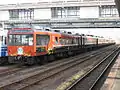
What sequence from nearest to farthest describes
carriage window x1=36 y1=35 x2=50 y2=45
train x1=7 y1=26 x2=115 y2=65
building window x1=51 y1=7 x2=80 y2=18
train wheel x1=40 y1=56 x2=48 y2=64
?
train x1=7 y1=26 x2=115 y2=65, carriage window x1=36 y1=35 x2=50 y2=45, train wheel x1=40 y1=56 x2=48 y2=64, building window x1=51 y1=7 x2=80 y2=18

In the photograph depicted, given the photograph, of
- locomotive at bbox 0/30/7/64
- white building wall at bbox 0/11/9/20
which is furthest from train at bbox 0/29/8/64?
white building wall at bbox 0/11/9/20

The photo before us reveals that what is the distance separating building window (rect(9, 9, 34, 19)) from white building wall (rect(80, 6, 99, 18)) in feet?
31.8

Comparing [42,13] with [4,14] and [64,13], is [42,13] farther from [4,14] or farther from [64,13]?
[4,14]

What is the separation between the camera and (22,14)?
7100cm

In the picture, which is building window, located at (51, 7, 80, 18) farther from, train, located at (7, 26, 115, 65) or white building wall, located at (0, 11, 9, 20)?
train, located at (7, 26, 115, 65)

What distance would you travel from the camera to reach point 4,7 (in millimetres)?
68375

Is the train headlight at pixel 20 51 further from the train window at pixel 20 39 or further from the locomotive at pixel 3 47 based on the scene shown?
the locomotive at pixel 3 47

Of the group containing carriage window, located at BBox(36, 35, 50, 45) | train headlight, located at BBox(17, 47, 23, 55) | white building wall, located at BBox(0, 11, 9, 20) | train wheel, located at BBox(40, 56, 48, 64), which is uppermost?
white building wall, located at BBox(0, 11, 9, 20)

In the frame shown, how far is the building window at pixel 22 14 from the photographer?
68.9m

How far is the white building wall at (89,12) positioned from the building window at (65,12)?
1.73m

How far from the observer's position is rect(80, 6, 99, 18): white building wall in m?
63.7

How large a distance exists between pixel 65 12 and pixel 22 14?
8.63 metres

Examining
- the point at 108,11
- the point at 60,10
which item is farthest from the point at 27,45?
the point at 60,10

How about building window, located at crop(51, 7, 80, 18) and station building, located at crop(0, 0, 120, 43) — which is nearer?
station building, located at crop(0, 0, 120, 43)
